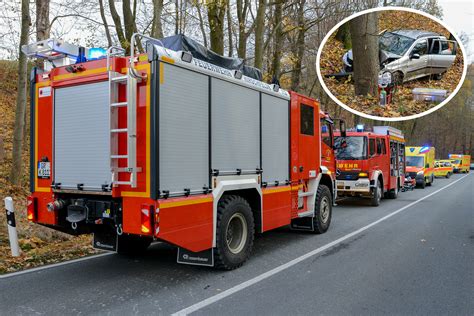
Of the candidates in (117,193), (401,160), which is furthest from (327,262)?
(401,160)

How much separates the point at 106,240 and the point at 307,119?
14.8ft

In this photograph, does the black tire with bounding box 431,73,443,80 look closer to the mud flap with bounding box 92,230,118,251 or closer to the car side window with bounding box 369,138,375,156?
the mud flap with bounding box 92,230,118,251

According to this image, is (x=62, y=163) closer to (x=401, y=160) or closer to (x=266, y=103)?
(x=266, y=103)

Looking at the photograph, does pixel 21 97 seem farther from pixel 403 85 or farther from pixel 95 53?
pixel 403 85

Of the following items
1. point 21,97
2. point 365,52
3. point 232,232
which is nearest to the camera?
point 365,52

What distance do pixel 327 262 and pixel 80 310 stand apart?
12.2ft

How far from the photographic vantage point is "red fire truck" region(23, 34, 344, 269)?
5.09 metres

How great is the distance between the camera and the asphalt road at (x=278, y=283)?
15.6ft

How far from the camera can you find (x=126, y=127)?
527cm

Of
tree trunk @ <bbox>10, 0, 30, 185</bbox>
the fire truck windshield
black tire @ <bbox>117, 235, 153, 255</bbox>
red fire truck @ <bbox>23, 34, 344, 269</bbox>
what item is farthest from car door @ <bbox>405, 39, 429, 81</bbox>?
the fire truck windshield

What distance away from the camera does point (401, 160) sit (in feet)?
65.4

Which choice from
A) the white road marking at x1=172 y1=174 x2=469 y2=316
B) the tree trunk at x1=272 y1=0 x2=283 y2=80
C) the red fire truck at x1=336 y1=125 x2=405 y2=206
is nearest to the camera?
the white road marking at x1=172 y1=174 x2=469 y2=316

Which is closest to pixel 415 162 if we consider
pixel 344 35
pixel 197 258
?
pixel 344 35

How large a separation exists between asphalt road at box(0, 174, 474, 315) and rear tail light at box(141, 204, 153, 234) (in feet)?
2.57
